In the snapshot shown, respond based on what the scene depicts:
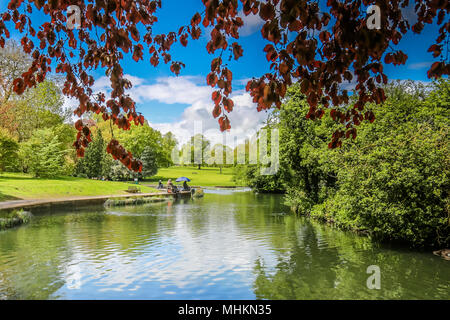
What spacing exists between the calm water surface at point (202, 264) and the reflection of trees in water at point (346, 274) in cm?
3

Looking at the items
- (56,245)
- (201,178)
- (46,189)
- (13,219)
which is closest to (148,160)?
(201,178)

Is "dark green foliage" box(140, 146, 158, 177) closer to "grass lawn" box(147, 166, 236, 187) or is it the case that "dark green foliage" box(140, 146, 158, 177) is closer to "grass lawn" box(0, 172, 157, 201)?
"grass lawn" box(147, 166, 236, 187)

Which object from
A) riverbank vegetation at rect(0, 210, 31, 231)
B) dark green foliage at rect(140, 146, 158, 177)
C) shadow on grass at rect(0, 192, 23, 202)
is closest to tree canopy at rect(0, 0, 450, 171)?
riverbank vegetation at rect(0, 210, 31, 231)

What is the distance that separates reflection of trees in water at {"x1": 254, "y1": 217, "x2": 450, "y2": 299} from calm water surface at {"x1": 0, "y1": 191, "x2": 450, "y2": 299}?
0.09 ft

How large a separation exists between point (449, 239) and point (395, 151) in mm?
3859

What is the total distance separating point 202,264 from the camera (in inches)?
427

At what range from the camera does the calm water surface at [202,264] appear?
8.46 meters

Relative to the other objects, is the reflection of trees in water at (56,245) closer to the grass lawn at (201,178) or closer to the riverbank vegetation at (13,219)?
the riverbank vegetation at (13,219)

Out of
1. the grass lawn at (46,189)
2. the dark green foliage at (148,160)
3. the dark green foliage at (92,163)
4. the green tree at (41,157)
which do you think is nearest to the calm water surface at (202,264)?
the grass lawn at (46,189)

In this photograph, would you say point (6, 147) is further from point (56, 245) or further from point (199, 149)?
point (199, 149)

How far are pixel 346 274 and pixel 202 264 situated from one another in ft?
14.2

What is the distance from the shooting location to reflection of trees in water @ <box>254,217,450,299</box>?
8.52 m

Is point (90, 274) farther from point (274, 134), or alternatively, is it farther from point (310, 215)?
point (274, 134)
